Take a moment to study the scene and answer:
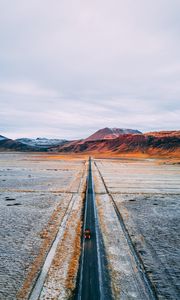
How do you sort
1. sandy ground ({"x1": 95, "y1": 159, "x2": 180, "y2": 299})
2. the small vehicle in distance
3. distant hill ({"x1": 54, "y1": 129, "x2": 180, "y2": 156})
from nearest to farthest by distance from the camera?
sandy ground ({"x1": 95, "y1": 159, "x2": 180, "y2": 299}) → the small vehicle in distance → distant hill ({"x1": 54, "y1": 129, "x2": 180, "y2": 156})

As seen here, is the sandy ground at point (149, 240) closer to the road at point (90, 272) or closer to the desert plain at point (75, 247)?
the desert plain at point (75, 247)

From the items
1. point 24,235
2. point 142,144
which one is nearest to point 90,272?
point 24,235

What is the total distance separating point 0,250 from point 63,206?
13.0 feet

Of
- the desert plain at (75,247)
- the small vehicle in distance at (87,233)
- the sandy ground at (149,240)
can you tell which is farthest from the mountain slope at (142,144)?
the small vehicle in distance at (87,233)

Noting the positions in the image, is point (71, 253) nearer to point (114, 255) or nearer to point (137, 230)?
point (114, 255)

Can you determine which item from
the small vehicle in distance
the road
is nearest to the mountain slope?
the small vehicle in distance

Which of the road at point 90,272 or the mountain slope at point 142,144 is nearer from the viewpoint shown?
the road at point 90,272

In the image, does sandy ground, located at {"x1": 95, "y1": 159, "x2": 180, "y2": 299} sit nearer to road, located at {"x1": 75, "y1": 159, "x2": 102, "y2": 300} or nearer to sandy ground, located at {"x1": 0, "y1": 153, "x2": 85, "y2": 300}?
road, located at {"x1": 75, "y1": 159, "x2": 102, "y2": 300}

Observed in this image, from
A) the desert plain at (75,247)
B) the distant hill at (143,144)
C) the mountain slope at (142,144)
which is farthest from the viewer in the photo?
the mountain slope at (142,144)

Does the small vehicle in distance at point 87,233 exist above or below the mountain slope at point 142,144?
below

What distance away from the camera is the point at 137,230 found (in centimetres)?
625

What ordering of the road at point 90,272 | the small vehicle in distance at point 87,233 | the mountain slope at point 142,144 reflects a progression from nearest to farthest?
the road at point 90,272 < the small vehicle in distance at point 87,233 < the mountain slope at point 142,144

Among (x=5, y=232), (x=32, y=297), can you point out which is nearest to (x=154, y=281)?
(x=32, y=297)

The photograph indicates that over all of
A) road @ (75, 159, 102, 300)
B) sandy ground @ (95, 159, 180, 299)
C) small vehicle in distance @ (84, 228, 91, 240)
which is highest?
small vehicle in distance @ (84, 228, 91, 240)
